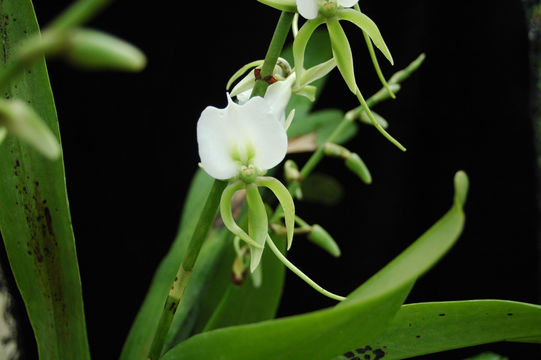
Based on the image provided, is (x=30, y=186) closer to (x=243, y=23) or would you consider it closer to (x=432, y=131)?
(x=243, y=23)

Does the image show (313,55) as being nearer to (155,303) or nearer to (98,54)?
(155,303)

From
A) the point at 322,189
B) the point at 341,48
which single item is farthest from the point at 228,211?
the point at 322,189

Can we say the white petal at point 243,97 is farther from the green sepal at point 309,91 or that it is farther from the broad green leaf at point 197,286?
the broad green leaf at point 197,286

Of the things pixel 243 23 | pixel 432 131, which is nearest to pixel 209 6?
pixel 243 23

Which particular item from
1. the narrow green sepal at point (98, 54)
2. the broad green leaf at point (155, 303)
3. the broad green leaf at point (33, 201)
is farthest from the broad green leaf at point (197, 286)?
the narrow green sepal at point (98, 54)

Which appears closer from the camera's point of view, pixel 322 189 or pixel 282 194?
pixel 282 194

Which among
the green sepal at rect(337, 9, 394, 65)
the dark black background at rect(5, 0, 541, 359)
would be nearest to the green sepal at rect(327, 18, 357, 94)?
the green sepal at rect(337, 9, 394, 65)
